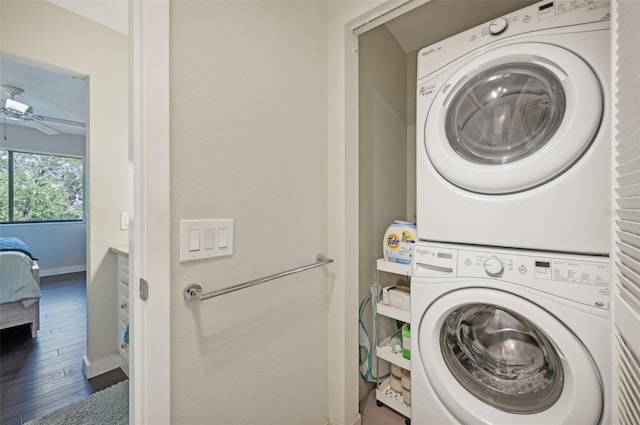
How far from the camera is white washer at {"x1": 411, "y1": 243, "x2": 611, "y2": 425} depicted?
0.78 metres

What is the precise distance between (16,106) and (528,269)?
13.7 feet

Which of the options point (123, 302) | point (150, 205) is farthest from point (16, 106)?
point (150, 205)

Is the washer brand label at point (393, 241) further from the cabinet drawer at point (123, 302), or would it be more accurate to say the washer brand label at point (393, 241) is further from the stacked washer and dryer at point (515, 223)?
the cabinet drawer at point (123, 302)

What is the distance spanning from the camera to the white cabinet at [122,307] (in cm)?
179

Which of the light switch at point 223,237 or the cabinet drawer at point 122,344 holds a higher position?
the light switch at point 223,237

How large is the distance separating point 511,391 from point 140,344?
1251 millimetres

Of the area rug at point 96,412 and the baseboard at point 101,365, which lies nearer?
the area rug at point 96,412

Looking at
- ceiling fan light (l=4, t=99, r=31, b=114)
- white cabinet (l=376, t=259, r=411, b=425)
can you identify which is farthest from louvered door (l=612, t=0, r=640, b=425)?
ceiling fan light (l=4, t=99, r=31, b=114)

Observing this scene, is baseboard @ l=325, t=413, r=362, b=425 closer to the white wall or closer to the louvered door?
the louvered door

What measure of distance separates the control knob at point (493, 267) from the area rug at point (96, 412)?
1.86 metres

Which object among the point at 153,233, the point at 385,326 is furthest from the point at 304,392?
the point at 153,233

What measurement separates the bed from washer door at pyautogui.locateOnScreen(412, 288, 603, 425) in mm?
3109

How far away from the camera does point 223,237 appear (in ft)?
2.89

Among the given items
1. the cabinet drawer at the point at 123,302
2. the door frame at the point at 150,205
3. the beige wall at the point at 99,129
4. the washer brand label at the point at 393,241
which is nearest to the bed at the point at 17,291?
the beige wall at the point at 99,129
